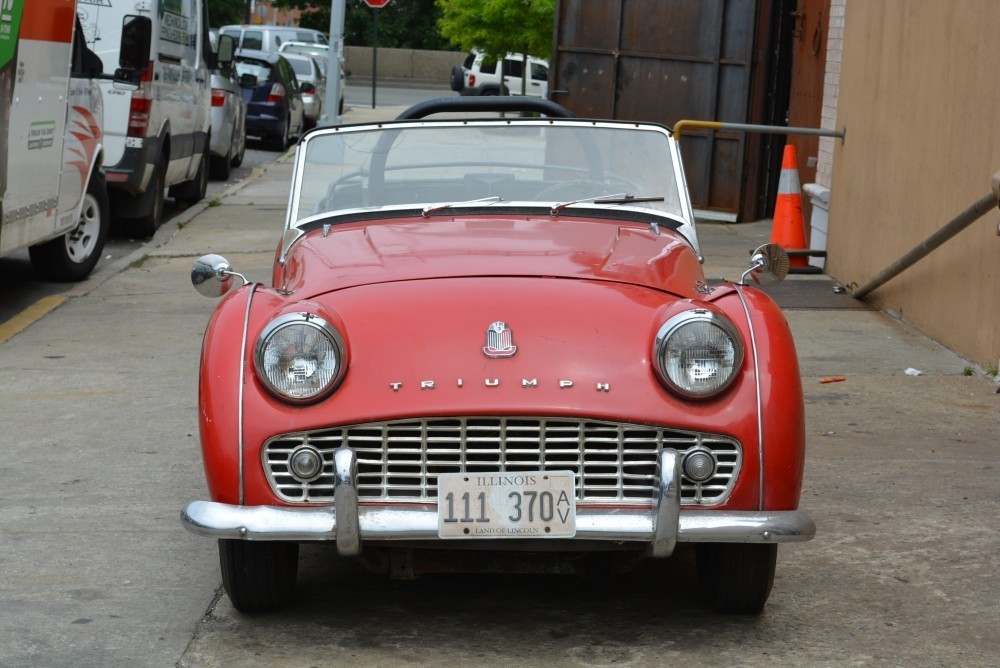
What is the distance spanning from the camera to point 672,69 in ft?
46.6

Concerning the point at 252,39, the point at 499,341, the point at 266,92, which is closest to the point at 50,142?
the point at 499,341

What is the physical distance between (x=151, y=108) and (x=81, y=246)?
2170mm

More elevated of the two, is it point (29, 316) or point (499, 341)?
point (499, 341)

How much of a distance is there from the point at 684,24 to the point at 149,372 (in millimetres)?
8104

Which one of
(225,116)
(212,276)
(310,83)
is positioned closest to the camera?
(212,276)

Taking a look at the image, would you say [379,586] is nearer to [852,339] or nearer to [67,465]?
[67,465]

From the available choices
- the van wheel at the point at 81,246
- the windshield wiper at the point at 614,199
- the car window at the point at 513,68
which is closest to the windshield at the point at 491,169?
the windshield wiper at the point at 614,199

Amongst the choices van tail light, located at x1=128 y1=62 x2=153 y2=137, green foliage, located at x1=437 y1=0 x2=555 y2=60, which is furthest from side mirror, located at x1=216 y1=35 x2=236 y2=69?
green foliage, located at x1=437 y1=0 x2=555 y2=60

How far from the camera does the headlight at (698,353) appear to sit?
3828 mm

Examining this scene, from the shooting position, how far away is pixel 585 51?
14.6m

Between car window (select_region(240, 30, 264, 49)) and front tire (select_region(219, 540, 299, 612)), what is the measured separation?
3267cm

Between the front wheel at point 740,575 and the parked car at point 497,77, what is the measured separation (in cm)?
3074

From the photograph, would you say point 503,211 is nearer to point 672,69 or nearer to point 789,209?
point 789,209

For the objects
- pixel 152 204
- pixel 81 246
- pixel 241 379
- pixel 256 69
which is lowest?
pixel 81 246
